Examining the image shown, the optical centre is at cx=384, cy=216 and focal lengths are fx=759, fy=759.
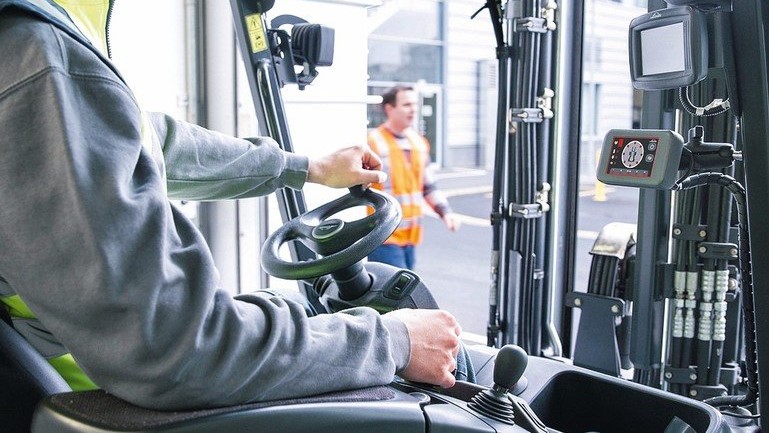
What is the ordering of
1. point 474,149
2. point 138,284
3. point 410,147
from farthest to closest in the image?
point 474,149 → point 410,147 → point 138,284

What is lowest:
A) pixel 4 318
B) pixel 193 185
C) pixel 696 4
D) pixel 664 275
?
pixel 664 275

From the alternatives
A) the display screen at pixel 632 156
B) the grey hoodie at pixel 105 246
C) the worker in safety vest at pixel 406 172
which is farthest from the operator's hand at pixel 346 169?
the worker in safety vest at pixel 406 172

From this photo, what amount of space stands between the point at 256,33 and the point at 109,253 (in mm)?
1527

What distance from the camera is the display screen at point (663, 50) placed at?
1.26m

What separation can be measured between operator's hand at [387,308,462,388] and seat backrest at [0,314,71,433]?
1.66 ft

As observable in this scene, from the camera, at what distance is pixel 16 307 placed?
1.10 m

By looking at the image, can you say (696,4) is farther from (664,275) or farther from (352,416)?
(664,275)

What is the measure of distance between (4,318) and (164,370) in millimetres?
369

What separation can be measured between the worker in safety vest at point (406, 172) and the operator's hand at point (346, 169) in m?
2.36

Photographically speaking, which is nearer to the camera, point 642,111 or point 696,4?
point 696,4

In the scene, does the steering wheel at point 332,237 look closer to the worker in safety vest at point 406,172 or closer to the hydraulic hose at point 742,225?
the hydraulic hose at point 742,225

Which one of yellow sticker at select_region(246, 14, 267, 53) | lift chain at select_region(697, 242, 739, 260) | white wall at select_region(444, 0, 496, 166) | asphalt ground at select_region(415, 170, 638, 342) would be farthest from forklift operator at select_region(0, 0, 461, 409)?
white wall at select_region(444, 0, 496, 166)

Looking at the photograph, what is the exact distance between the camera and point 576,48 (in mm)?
2824

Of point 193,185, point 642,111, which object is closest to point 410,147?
point 642,111
